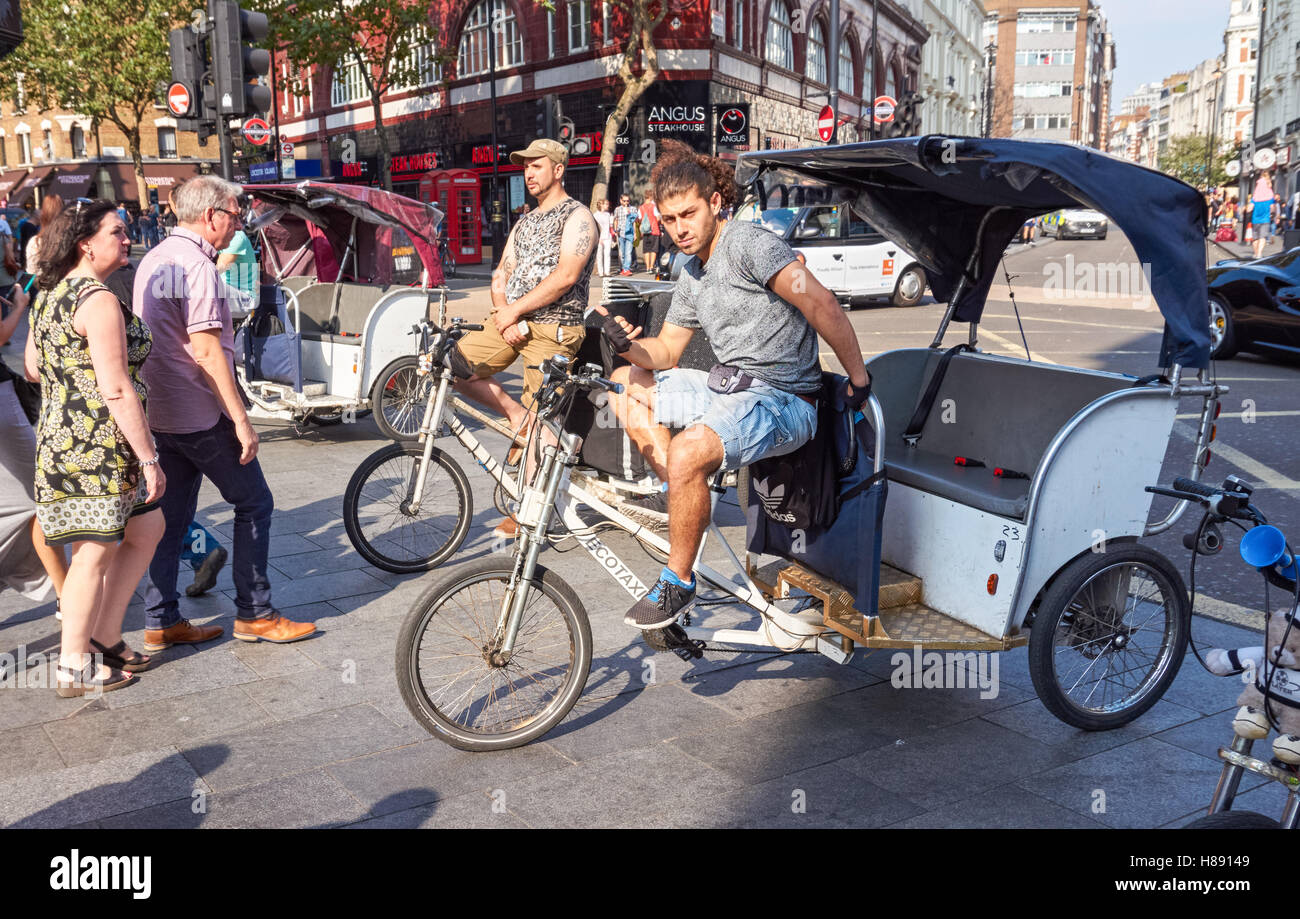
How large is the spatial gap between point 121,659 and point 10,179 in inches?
2494

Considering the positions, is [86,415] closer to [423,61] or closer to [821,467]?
[821,467]

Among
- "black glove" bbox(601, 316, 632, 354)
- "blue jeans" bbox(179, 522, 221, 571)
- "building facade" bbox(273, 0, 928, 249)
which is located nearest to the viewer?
"black glove" bbox(601, 316, 632, 354)

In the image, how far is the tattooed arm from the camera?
5820 millimetres

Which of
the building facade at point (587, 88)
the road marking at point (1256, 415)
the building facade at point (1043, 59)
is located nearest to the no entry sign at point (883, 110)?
the building facade at point (587, 88)

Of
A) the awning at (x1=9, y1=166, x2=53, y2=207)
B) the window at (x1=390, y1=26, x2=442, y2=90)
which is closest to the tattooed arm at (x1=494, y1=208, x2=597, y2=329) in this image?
the window at (x1=390, y1=26, x2=442, y2=90)

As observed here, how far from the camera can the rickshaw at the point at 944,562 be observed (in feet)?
12.6

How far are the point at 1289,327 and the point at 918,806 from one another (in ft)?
35.4

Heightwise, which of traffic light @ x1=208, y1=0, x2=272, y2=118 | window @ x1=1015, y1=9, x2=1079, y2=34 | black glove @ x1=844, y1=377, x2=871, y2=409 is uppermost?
window @ x1=1015, y1=9, x2=1079, y2=34

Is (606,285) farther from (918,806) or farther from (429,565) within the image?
(918,806)

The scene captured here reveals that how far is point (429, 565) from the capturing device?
6012mm

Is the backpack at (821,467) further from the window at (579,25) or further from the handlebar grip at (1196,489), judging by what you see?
the window at (579,25)

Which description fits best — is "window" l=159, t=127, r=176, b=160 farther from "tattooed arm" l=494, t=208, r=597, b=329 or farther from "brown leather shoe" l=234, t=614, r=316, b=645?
"brown leather shoe" l=234, t=614, r=316, b=645

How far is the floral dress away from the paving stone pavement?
714mm
